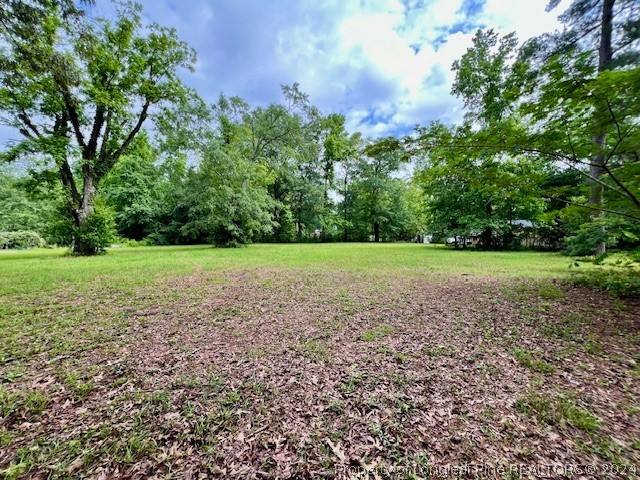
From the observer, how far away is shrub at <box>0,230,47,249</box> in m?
19.9

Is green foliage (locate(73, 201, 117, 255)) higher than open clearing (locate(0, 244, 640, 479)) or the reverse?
higher

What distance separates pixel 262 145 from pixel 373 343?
17.9m

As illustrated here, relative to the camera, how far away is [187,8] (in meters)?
8.12

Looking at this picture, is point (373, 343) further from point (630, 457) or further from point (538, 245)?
point (538, 245)

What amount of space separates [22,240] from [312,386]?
29.1 m

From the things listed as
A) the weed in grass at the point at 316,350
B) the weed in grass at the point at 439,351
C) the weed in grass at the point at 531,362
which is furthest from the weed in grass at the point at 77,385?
the weed in grass at the point at 531,362

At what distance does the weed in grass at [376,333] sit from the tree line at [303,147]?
8.31ft

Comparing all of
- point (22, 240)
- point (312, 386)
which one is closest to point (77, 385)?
point (312, 386)

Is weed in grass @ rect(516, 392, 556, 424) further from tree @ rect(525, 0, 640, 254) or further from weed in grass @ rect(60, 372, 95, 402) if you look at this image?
weed in grass @ rect(60, 372, 95, 402)

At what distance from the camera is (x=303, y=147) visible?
1864cm

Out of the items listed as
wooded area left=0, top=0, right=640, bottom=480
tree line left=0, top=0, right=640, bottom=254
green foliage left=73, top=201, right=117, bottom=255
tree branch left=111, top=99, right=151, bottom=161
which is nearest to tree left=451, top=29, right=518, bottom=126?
tree line left=0, top=0, right=640, bottom=254

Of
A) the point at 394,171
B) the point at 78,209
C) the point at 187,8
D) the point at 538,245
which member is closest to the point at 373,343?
the point at 187,8

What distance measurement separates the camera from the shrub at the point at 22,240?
1994 cm

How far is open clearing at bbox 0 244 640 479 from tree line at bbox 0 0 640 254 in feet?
7.91
